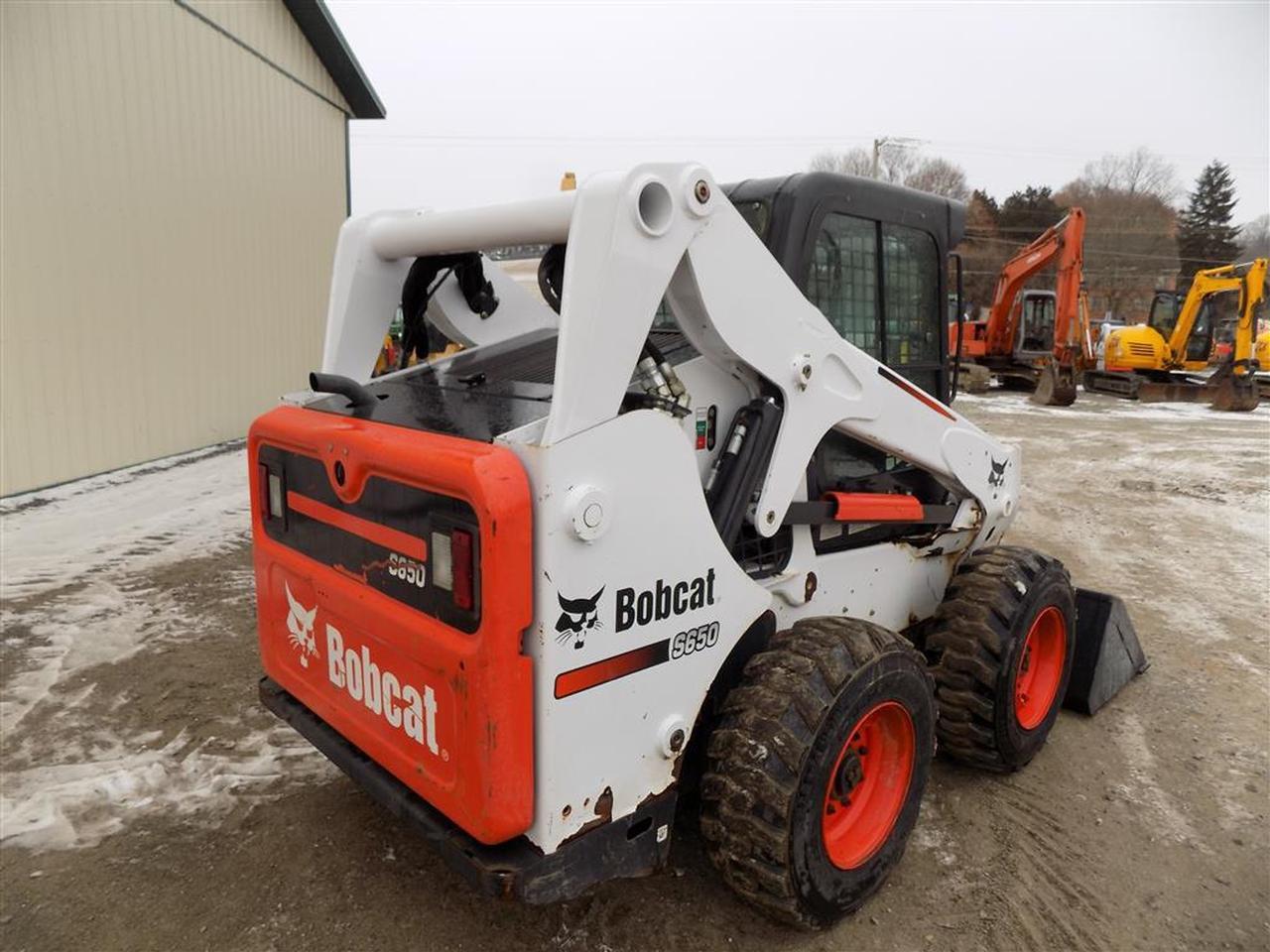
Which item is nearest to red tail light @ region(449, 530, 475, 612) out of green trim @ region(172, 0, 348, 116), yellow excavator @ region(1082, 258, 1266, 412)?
green trim @ region(172, 0, 348, 116)

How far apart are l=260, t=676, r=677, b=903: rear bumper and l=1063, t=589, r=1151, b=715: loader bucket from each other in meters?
2.59

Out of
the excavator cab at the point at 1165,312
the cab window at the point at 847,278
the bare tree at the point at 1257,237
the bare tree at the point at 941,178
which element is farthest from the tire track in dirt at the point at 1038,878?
the bare tree at the point at 1257,237

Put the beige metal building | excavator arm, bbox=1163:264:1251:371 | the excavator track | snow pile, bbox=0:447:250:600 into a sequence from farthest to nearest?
1. the excavator track
2. excavator arm, bbox=1163:264:1251:371
3. the beige metal building
4. snow pile, bbox=0:447:250:600

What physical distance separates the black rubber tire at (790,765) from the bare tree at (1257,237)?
66061mm

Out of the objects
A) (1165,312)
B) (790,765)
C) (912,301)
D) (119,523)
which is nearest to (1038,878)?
(790,765)

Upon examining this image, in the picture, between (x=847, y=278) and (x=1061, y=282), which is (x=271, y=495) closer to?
(x=847, y=278)

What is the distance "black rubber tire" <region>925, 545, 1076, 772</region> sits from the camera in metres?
3.30

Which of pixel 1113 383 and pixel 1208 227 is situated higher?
pixel 1208 227

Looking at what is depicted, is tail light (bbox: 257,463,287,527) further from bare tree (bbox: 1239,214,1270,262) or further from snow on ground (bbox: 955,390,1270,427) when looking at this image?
bare tree (bbox: 1239,214,1270,262)

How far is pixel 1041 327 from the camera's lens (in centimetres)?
2248

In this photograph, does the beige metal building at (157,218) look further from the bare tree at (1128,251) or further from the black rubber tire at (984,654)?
the bare tree at (1128,251)

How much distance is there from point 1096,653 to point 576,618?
3174 millimetres

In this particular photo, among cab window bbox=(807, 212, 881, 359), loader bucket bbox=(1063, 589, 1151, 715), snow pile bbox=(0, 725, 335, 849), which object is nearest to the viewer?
cab window bbox=(807, 212, 881, 359)

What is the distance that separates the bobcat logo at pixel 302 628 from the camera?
273cm
